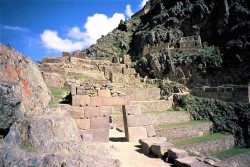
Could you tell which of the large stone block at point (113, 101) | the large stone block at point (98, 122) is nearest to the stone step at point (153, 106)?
the large stone block at point (113, 101)

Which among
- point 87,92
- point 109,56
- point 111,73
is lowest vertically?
point 87,92

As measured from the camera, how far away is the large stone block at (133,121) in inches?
515

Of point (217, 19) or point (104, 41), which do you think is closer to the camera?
point (217, 19)

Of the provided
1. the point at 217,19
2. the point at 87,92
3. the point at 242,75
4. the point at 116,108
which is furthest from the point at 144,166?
the point at 217,19

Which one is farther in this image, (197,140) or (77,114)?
(197,140)

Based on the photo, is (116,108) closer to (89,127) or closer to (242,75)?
(89,127)

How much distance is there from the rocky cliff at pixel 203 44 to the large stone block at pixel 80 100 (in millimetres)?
27512

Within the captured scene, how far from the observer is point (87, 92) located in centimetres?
1268

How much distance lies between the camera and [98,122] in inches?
488

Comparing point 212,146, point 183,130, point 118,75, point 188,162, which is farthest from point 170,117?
point 188,162

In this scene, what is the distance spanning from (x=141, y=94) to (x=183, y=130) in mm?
6315

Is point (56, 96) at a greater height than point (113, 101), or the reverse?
point (56, 96)

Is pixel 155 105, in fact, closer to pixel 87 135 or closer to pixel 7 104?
pixel 87 135

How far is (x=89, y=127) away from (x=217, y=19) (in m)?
36.6
